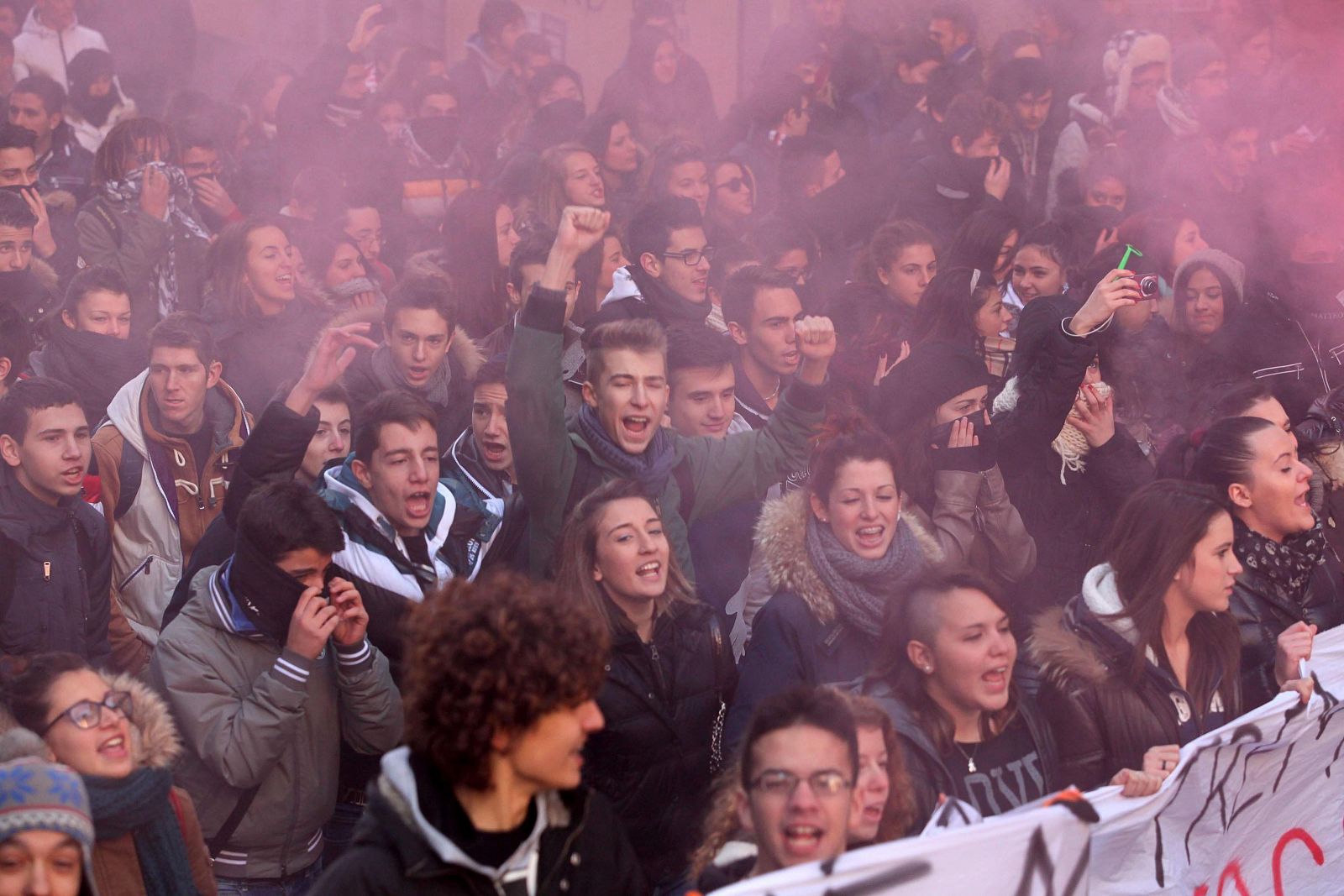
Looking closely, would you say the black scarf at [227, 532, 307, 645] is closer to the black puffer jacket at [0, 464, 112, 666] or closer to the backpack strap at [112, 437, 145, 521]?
the black puffer jacket at [0, 464, 112, 666]

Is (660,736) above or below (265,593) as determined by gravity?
below

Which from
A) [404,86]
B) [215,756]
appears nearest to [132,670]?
[215,756]

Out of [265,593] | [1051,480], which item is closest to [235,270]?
[265,593]

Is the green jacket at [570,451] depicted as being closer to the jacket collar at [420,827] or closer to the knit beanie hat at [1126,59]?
the jacket collar at [420,827]

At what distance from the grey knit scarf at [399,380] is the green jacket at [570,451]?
2.39ft

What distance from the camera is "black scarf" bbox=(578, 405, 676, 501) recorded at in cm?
320

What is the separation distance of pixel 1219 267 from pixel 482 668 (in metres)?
3.55

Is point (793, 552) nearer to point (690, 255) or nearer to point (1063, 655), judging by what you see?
point (1063, 655)

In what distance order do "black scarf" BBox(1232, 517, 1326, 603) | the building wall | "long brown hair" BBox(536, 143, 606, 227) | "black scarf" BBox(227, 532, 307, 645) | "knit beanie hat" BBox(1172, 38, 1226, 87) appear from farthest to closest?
1. the building wall
2. "knit beanie hat" BBox(1172, 38, 1226, 87)
3. "long brown hair" BBox(536, 143, 606, 227)
4. "black scarf" BBox(1232, 517, 1326, 603)
5. "black scarf" BBox(227, 532, 307, 645)

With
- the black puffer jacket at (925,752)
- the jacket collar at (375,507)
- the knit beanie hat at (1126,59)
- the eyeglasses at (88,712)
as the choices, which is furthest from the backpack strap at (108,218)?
the knit beanie hat at (1126,59)

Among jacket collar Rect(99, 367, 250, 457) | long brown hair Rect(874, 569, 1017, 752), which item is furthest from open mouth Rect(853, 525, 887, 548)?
jacket collar Rect(99, 367, 250, 457)

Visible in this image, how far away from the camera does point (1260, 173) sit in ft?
18.4

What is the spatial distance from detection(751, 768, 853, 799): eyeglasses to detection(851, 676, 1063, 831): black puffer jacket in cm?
38

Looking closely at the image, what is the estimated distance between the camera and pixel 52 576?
3.17m
